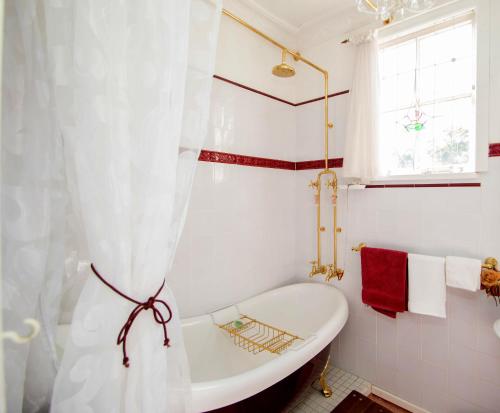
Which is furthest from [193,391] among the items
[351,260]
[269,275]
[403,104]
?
[403,104]

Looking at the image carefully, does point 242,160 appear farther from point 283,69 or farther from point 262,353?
point 262,353

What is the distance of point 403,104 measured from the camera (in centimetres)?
198

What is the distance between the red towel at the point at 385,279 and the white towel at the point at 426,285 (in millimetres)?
39

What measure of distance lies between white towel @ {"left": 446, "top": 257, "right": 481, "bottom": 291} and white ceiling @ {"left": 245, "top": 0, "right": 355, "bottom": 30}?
1.94 m

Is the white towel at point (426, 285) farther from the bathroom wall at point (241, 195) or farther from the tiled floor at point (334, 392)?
the bathroom wall at point (241, 195)

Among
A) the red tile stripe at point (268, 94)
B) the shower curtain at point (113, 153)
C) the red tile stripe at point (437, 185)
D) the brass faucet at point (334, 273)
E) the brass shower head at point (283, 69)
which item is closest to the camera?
the shower curtain at point (113, 153)

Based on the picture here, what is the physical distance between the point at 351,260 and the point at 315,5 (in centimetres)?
200

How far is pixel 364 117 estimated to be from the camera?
6.41 feet

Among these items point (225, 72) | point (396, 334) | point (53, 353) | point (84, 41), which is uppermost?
point (225, 72)

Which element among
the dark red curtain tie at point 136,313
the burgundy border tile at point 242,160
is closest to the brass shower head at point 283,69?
the burgundy border tile at point 242,160

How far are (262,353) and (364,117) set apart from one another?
180 cm

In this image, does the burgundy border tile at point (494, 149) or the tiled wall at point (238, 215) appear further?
the tiled wall at point (238, 215)

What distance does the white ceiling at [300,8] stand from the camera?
2.08 metres

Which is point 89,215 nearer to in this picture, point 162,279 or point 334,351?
point 162,279
